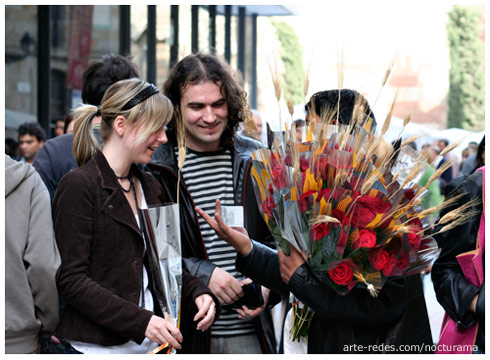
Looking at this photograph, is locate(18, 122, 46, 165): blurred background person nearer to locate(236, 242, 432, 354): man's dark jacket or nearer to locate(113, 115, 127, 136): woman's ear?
locate(113, 115, 127, 136): woman's ear

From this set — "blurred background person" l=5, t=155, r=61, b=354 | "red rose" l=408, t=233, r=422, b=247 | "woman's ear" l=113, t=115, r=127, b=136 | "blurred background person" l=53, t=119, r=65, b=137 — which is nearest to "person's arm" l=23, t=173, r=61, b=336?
"blurred background person" l=5, t=155, r=61, b=354

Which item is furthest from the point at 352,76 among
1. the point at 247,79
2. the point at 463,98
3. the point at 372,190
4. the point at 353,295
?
the point at 463,98

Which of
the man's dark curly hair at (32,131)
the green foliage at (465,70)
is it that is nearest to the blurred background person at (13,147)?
the man's dark curly hair at (32,131)

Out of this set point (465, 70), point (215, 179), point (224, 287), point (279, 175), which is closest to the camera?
point (279, 175)

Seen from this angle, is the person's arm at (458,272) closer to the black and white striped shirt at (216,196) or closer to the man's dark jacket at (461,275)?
the man's dark jacket at (461,275)

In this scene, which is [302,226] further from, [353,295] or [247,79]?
[247,79]

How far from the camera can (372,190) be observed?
2338 mm

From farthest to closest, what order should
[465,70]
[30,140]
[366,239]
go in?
[465,70] → [30,140] → [366,239]

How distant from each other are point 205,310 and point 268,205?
582mm

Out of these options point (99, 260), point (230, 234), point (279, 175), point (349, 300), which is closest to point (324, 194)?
point (279, 175)

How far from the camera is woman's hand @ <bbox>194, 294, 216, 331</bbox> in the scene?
2.77 metres

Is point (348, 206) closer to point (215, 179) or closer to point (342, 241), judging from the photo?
point (342, 241)

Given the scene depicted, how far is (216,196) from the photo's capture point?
10.9 ft

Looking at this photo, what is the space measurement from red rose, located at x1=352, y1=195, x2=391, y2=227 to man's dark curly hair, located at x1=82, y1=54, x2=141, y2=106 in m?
1.84
